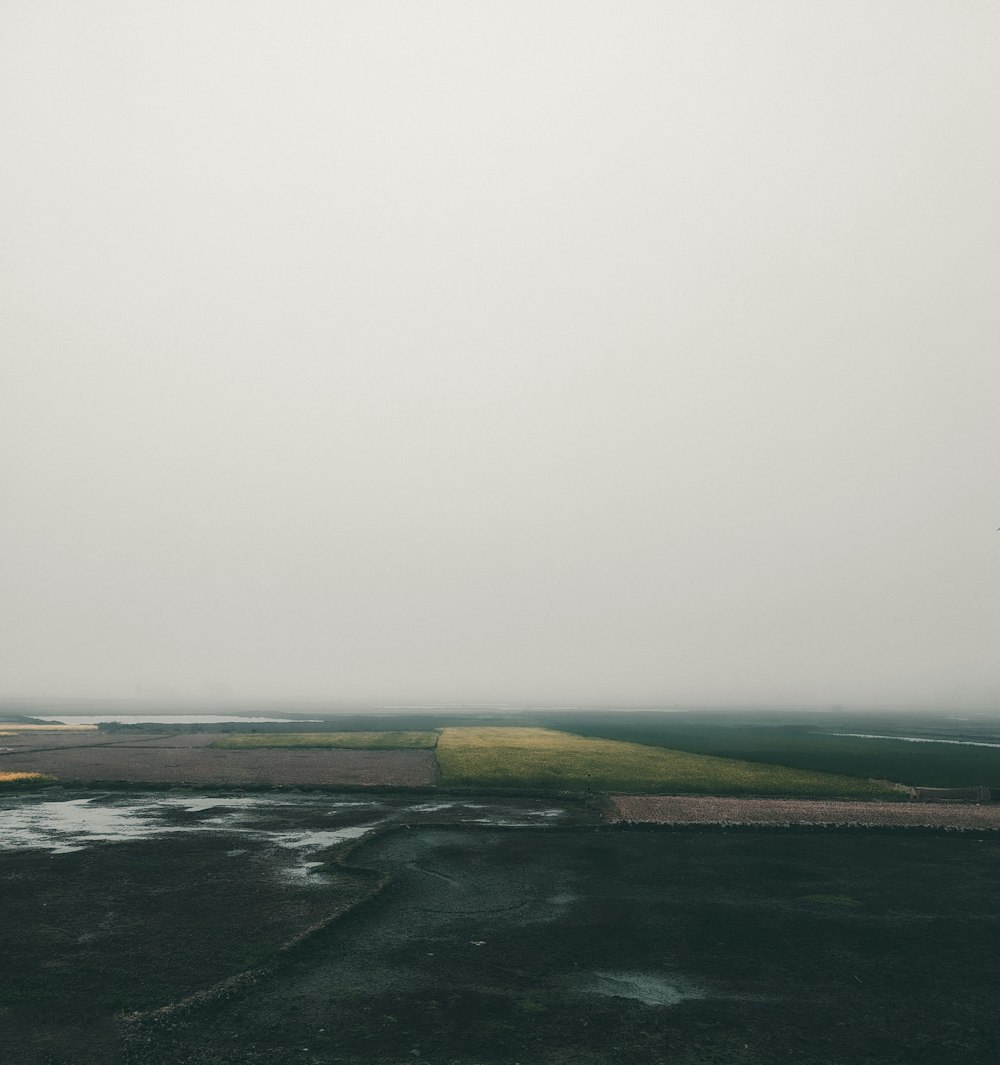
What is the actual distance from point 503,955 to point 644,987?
3426mm

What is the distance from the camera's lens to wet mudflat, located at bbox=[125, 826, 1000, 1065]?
12.5 m

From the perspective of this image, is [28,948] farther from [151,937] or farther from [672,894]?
[672,894]

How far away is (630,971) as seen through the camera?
1596 centimetres

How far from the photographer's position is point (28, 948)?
54.1 ft

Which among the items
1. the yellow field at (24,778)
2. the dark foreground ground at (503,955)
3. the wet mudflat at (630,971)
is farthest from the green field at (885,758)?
the yellow field at (24,778)

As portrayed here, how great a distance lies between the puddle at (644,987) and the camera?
14586 millimetres

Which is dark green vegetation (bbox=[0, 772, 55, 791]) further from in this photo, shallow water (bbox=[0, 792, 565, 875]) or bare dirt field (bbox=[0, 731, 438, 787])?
shallow water (bbox=[0, 792, 565, 875])

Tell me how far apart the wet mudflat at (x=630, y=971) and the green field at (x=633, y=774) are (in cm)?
1751

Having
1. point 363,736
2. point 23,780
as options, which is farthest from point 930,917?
point 363,736

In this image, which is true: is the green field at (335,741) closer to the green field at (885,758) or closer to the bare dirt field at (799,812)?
the green field at (885,758)

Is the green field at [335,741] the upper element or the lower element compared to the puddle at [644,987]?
Result: lower

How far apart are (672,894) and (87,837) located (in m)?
23.8

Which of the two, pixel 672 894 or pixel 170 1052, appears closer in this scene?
pixel 170 1052

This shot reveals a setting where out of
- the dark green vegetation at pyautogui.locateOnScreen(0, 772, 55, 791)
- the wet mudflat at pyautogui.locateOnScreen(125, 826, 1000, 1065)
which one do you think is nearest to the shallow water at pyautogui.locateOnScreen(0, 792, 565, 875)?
the dark green vegetation at pyautogui.locateOnScreen(0, 772, 55, 791)
